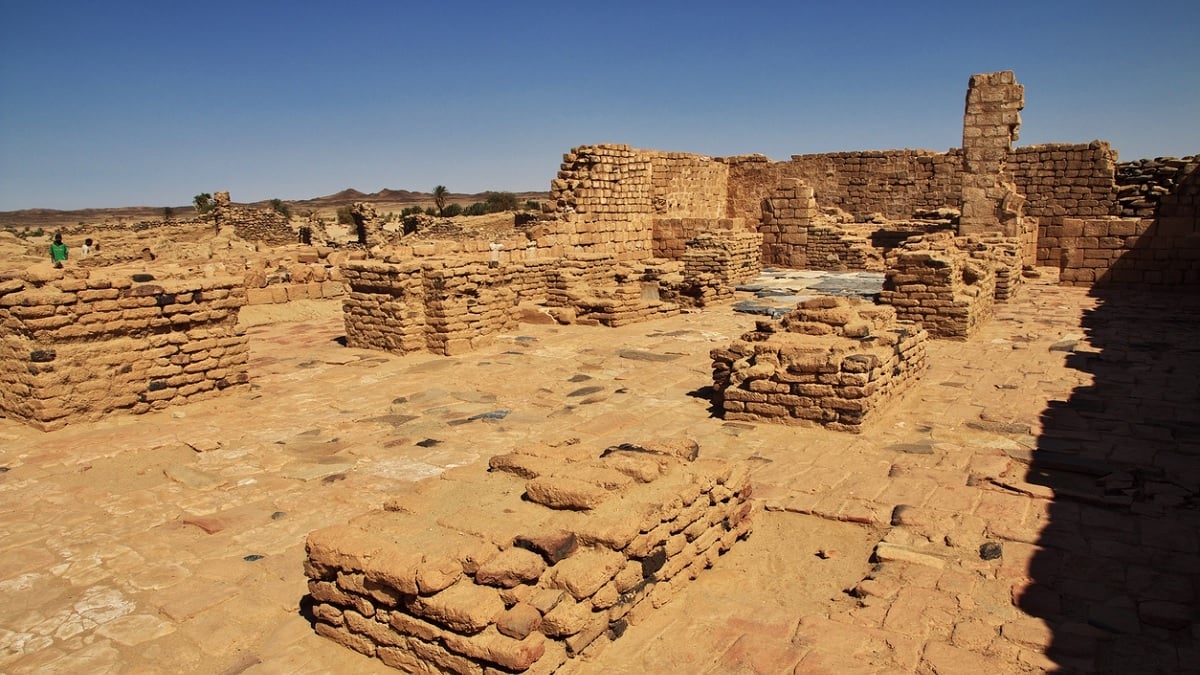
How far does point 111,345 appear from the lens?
759 cm

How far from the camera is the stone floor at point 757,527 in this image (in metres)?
3.58

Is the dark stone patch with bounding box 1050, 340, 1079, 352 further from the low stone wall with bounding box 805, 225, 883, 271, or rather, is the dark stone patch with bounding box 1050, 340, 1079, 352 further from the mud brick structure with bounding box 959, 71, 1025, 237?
the low stone wall with bounding box 805, 225, 883, 271

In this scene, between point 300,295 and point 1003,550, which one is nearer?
point 1003,550

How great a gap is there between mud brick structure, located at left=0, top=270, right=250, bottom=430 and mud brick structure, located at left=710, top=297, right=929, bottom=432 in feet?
16.8

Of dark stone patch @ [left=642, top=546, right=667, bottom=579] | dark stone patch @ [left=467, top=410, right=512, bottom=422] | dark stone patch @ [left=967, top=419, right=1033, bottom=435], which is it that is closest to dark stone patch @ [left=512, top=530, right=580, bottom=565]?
dark stone patch @ [left=642, top=546, right=667, bottom=579]

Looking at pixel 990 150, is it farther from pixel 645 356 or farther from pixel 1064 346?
pixel 645 356

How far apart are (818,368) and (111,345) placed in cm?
648

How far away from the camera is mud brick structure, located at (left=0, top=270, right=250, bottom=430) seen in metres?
7.17

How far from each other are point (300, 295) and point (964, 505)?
44.0 ft

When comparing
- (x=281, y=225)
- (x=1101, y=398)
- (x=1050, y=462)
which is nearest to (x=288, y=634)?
(x=1050, y=462)

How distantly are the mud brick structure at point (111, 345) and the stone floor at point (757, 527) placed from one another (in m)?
0.28

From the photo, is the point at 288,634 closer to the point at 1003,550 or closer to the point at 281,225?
the point at 1003,550

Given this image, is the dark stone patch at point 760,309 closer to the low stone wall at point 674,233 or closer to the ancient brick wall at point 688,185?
the low stone wall at point 674,233

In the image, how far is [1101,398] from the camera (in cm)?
755
